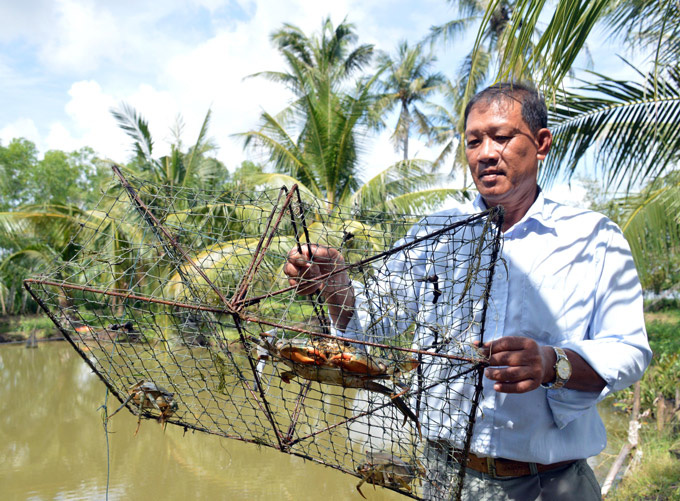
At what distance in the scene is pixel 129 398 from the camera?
163cm

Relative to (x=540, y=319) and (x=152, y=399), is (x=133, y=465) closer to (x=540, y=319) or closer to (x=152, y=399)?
(x=152, y=399)

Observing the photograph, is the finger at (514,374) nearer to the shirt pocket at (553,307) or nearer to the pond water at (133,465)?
the shirt pocket at (553,307)

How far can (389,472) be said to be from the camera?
1.43 metres

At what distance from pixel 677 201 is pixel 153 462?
225 inches

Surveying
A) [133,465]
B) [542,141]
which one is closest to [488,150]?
[542,141]

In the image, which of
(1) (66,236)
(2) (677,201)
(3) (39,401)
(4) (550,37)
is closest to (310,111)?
(1) (66,236)

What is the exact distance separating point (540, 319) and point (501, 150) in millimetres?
500

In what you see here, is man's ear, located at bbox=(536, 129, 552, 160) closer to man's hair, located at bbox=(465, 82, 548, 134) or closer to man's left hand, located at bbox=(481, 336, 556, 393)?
A: man's hair, located at bbox=(465, 82, 548, 134)

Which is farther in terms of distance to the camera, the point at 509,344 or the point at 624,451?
the point at 624,451

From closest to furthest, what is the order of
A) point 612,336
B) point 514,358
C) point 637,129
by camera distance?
point 514,358
point 612,336
point 637,129

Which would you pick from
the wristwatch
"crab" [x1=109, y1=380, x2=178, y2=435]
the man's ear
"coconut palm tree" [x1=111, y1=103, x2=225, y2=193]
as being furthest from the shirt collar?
"coconut palm tree" [x1=111, y1=103, x2=225, y2=193]

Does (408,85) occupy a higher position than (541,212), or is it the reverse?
(408,85)

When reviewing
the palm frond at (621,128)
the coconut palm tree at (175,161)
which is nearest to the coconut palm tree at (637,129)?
the palm frond at (621,128)

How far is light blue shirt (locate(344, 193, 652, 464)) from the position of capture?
1.30 metres
